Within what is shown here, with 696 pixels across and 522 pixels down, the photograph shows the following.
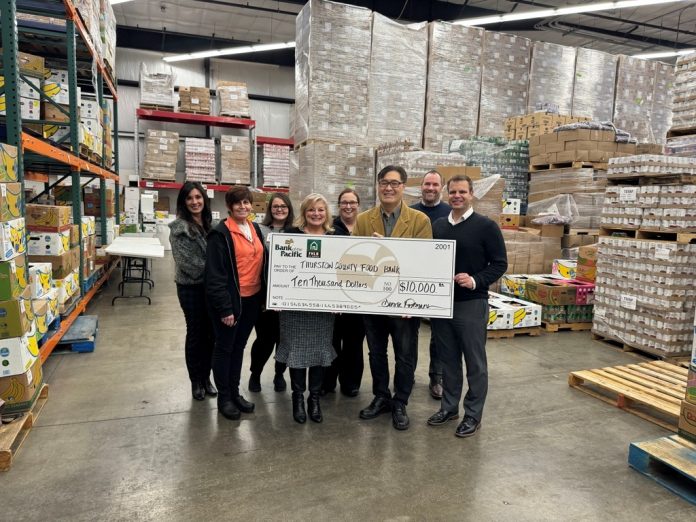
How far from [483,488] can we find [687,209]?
3.92 m

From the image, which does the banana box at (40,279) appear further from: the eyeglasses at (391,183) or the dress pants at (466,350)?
the dress pants at (466,350)

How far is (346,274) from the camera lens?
3.27 m

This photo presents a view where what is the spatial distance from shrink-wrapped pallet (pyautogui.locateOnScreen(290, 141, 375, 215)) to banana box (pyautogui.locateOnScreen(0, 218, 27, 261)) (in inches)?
191

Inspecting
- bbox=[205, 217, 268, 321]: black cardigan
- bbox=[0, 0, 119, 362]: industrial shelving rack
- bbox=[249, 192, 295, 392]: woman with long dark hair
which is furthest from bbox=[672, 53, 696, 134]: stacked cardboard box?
bbox=[0, 0, 119, 362]: industrial shelving rack

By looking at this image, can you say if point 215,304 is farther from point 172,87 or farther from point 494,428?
point 172,87

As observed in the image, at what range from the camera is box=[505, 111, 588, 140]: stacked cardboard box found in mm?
9047

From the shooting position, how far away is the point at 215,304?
10.4ft

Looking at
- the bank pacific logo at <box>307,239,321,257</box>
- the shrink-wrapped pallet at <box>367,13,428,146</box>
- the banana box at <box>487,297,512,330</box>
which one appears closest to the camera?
Answer: the bank pacific logo at <box>307,239,321,257</box>

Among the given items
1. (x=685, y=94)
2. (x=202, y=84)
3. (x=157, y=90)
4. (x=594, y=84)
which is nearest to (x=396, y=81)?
(x=685, y=94)

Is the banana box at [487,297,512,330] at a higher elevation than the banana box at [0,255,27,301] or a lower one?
lower

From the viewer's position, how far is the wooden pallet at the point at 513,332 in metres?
5.81

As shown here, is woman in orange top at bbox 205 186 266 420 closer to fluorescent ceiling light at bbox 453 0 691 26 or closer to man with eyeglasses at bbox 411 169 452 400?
man with eyeglasses at bbox 411 169 452 400

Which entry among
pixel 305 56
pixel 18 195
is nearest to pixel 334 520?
pixel 18 195

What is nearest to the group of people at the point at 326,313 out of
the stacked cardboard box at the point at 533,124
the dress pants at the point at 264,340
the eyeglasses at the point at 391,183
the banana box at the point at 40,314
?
the eyeglasses at the point at 391,183
